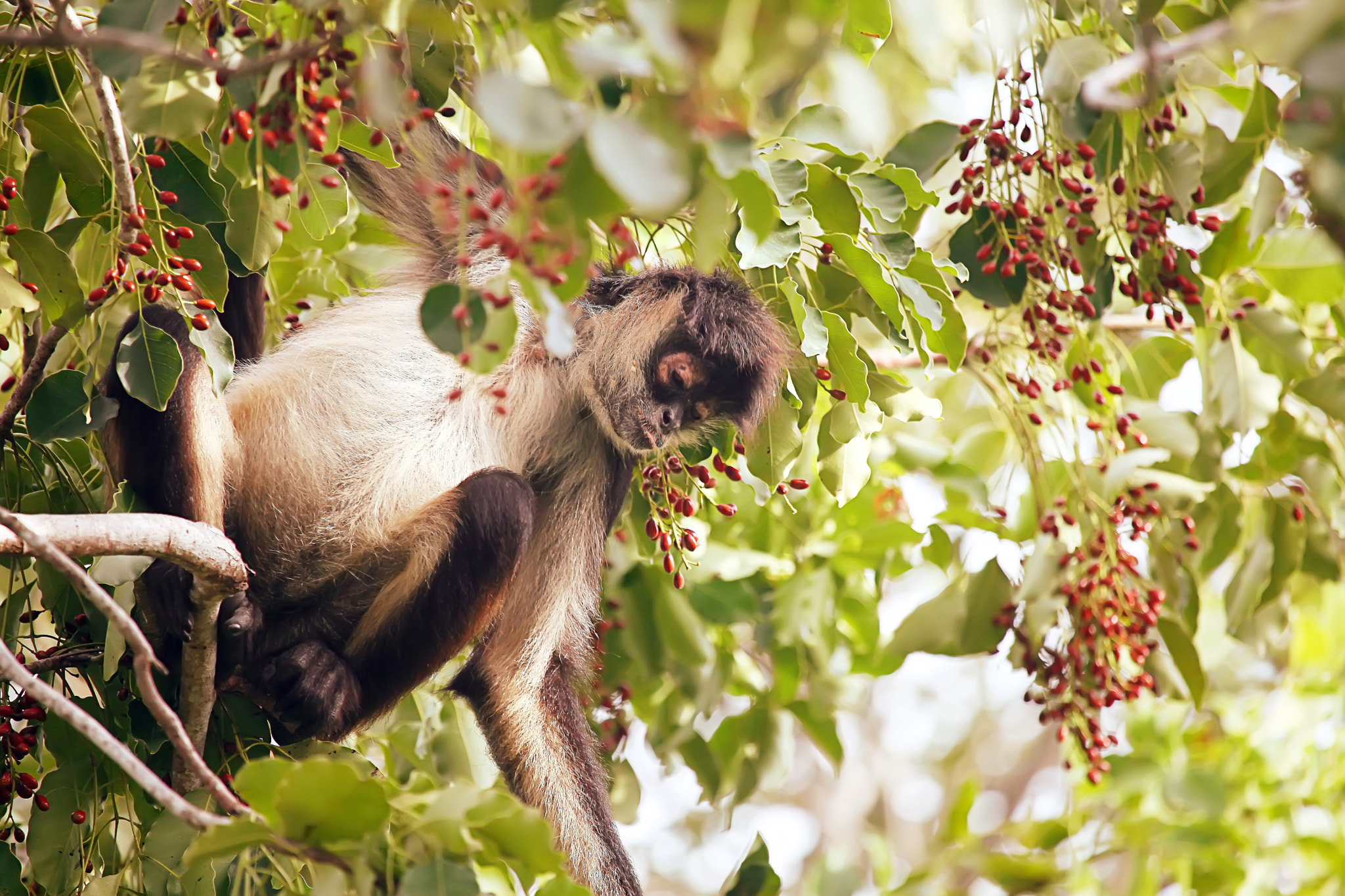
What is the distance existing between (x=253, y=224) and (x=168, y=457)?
1.59 feet

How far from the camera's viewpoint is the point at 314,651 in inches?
99.8

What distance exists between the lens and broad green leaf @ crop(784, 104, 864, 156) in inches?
92.4

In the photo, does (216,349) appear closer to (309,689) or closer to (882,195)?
(309,689)

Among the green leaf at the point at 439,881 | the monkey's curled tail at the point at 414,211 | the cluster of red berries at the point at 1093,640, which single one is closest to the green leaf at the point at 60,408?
the monkey's curled tail at the point at 414,211

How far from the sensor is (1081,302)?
2527mm

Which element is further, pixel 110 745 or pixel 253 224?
pixel 253 224

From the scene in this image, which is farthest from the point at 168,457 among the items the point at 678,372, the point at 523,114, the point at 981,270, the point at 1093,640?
Result: the point at 1093,640

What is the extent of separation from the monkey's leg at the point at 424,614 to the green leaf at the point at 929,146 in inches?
45.9

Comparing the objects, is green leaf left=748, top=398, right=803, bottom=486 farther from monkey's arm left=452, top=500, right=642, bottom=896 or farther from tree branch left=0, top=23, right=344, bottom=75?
tree branch left=0, top=23, right=344, bottom=75

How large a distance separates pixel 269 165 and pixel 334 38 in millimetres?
512

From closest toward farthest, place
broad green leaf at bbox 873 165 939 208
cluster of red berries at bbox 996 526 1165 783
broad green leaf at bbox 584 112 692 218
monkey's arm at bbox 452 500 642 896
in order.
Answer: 1. broad green leaf at bbox 584 112 692 218
2. broad green leaf at bbox 873 165 939 208
3. cluster of red berries at bbox 996 526 1165 783
4. monkey's arm at bbox 452 500 642 896

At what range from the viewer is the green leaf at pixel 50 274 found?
82.9 inches

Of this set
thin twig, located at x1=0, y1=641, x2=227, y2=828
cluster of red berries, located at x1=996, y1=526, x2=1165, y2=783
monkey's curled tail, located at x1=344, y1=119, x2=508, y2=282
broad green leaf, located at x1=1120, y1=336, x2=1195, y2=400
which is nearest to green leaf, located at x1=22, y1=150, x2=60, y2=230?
monkey's curled tail, located at x1=344, y1=119, x2=508, y2=282

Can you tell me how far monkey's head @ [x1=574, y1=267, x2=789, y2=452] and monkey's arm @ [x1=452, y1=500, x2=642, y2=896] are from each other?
0.36 m
